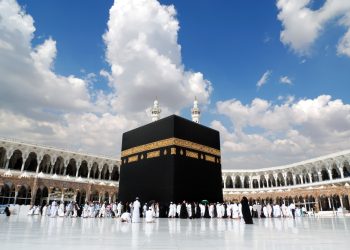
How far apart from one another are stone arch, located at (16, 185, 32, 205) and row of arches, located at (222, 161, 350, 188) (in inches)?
914

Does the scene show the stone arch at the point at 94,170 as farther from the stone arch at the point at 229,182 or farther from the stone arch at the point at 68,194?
the stone arch at the point at 229,182

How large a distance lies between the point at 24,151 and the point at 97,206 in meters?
14.3

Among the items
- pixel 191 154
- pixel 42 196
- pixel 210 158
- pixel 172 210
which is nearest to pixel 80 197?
pixel 42 196

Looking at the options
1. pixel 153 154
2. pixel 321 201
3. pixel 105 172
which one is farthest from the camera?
pixel 105 172

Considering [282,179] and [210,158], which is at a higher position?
[282,179]

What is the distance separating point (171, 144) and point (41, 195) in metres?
17.2

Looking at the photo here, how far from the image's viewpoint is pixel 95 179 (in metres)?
29.1

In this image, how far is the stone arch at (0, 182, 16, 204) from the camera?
21.2m

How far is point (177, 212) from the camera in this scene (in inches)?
451

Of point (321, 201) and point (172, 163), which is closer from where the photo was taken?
point (172, 163)

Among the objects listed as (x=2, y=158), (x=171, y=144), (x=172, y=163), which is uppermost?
(x=2, y=158)

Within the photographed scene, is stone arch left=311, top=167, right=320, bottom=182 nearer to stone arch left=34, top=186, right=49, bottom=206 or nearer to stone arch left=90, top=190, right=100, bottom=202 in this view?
stone arch left=90, top=190, right=100, bottom=202

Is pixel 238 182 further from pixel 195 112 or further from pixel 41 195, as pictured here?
pixel 41 195

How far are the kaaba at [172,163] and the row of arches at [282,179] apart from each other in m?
19.2
